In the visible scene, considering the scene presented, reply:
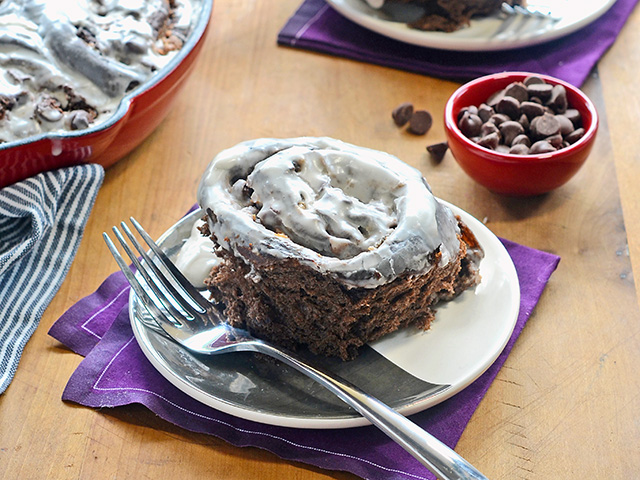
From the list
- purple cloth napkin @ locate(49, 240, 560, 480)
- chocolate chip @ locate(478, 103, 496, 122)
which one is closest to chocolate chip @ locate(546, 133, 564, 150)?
chocolate chip @ locate(478, 103, 496, 122)

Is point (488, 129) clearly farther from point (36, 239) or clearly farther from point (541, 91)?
point (36, 239)

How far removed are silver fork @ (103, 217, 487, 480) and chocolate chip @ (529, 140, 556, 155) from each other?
0.58m

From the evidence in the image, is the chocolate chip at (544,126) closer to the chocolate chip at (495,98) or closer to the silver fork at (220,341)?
the chocolate chip at (495,98)

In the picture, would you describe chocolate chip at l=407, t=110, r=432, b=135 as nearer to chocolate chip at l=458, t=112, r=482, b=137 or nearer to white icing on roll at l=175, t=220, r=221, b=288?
chocolate chip at l=458, t=112, r=482, b=137

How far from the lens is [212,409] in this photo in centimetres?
96

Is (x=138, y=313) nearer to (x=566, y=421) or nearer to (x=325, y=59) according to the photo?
(x=566, y=421)

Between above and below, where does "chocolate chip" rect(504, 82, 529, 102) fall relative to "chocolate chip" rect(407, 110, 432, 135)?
above

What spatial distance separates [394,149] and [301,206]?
1.89 ft

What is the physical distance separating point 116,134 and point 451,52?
838 mm

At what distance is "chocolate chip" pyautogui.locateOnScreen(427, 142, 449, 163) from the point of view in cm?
142

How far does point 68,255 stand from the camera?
1235mm

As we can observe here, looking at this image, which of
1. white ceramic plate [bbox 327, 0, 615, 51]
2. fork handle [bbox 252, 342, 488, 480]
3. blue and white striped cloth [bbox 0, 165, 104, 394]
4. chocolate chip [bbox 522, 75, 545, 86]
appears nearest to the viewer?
fork handle [bbox 252, 342, 488, 480]

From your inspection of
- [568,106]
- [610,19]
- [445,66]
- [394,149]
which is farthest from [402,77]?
[610,19]

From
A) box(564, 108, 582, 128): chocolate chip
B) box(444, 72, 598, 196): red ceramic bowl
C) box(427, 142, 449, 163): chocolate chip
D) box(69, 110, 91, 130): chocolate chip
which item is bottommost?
box(427, 142, 449, 163): chocolate chip
